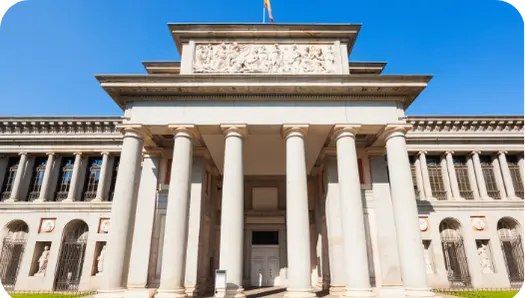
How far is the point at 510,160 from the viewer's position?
30156mm

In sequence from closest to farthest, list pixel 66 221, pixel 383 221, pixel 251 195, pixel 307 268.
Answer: pixel 307 268, pixel 383 221, pixel 251 195, pixel 66 221

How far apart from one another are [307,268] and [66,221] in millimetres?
24515

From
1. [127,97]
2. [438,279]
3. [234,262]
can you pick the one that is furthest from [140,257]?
[438,279]

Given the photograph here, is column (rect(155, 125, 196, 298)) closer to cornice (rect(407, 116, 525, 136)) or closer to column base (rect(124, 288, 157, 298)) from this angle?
column base (rect(124, 288, 157, 298))

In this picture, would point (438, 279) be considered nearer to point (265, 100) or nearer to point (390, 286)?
point (390, 286)

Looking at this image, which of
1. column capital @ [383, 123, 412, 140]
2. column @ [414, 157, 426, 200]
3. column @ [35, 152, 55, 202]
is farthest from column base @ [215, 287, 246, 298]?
column @ [35, 152, 55, 202]

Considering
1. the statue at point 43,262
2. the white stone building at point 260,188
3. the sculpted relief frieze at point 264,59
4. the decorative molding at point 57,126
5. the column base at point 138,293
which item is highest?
the decorative molding at point 57,126

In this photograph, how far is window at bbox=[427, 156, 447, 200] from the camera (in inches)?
1150

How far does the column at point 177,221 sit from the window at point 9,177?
24.3m

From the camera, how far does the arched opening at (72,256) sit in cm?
2623

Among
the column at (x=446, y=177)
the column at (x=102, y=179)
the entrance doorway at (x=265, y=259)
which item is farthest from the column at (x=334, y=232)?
the column at (x=102, y=179)

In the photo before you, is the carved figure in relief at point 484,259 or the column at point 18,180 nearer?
the carved figure in relief at point 484,259

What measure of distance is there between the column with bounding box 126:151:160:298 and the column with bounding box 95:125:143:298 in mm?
1024

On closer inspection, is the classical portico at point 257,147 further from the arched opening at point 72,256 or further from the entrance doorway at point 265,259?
the arched opening at point 72,256
